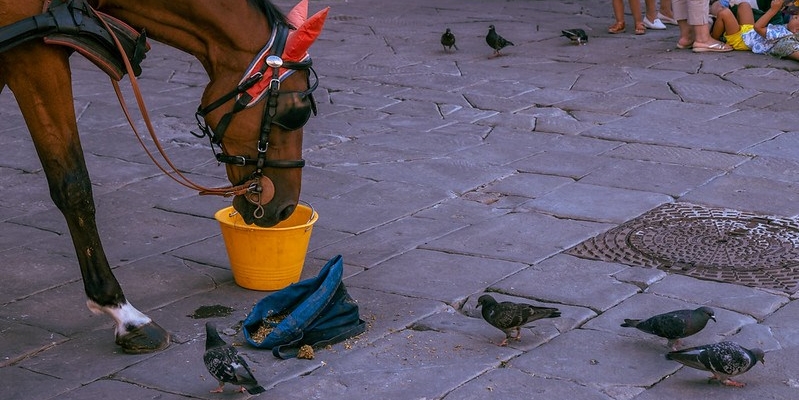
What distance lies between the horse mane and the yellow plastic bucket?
3.19 feet

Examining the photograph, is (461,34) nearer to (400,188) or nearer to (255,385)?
(400,188)

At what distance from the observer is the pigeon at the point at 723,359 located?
154 inches

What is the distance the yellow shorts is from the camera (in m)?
10.8

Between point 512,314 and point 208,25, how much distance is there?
1.71 metres

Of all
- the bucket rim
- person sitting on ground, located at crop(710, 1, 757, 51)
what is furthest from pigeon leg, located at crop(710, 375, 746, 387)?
person sitting on ground, located at crop(710, 1, 757, 51)

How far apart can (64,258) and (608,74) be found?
5.79 m

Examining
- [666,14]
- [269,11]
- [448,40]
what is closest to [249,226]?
[269,11]

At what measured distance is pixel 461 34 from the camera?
39.6ft

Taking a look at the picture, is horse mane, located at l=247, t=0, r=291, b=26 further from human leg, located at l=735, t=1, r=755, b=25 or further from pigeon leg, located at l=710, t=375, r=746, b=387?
human leg, located at l=735, t=1, r=755, b=25

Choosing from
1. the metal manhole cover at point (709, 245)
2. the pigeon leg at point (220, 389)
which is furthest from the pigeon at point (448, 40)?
the pigeon leg at point (220, 389)

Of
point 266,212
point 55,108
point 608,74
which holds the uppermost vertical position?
point 55,108

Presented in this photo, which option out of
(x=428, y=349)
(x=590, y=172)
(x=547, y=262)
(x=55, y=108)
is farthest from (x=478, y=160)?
(x=55, y=108)

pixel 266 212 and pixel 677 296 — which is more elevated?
pixel 266 212

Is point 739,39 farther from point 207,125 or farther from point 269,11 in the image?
point 207,125
